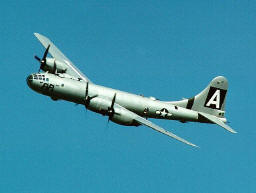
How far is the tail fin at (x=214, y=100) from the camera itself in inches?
2228

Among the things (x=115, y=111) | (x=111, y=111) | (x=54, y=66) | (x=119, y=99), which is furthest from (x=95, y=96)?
(x=54, y=66)

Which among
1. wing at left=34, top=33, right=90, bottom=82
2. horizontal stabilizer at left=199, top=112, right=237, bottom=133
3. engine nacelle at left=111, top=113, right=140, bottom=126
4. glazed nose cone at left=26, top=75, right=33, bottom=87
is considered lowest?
engine nacelle at left=111, top=113, right=140, bottom=126

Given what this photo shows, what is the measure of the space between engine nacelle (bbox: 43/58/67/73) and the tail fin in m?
14.2

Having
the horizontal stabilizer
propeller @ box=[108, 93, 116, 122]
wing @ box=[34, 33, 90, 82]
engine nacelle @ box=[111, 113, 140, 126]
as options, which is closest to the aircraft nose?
wing @ box=[34, 33, 90, 82]

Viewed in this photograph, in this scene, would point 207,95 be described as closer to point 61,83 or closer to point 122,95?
point 122,95

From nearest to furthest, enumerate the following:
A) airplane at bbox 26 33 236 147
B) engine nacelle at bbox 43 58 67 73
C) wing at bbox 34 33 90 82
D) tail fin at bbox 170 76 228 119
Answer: airplane at bbox 26 33 236 147 → engine nacelle at bbox 43 58 67 73 → wing at bbox 34 33 90 82 → tail fin at bbox 170 76 228 119

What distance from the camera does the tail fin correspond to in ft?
186

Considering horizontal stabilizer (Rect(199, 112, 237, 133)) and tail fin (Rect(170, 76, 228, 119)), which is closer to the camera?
horizontal stabilizer (Rect(199, 112, 237, 133))

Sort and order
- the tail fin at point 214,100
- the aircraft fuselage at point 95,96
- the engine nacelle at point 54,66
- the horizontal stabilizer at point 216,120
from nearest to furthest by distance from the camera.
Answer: the aircraft fuselage at point 95,96 < the horizontal stabilizer at point 216,120 < the engine nacelle at point 54,66 < the tail fin at point 214,100

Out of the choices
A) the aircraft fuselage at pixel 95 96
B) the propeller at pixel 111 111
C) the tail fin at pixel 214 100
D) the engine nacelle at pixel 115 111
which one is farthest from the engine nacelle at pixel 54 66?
the tail fin at pixel 214 100

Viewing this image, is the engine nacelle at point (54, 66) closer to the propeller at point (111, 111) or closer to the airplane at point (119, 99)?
the airplane at point (119, 99)

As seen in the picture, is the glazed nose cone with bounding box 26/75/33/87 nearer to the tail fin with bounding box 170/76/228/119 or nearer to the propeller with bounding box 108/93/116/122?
the propeller with bounding box 108/93/116/122

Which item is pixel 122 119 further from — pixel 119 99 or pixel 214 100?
pixel 214 100

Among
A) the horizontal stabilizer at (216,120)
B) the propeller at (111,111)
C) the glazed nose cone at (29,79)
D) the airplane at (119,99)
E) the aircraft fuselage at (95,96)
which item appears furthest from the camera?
the horizontal stabilizer at (216,120)
